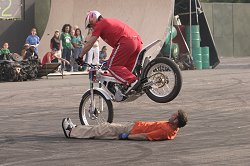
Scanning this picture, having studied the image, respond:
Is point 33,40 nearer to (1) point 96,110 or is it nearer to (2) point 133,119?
(2) point 133,119

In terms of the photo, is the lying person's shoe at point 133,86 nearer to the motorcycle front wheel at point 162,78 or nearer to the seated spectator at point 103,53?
the motorcycle front wheel at point 162,78

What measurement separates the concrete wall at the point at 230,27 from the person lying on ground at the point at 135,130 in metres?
29.7

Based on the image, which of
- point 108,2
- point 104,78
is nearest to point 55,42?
point 108,2

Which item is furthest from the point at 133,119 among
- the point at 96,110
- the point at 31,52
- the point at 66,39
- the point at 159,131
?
the point at 66,39

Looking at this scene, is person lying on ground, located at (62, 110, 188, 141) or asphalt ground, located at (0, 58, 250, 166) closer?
asphalt ground, located at (0, 58, 250, 166)

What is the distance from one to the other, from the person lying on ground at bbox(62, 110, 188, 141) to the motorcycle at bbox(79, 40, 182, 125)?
0.77m

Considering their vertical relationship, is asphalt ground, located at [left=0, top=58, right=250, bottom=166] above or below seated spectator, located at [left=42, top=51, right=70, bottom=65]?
below

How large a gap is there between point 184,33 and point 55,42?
5329 mm

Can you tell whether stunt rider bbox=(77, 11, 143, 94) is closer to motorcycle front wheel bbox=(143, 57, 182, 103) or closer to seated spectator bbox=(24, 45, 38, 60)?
motorcycle front wheel bbox=(143, 57, 182, 103)

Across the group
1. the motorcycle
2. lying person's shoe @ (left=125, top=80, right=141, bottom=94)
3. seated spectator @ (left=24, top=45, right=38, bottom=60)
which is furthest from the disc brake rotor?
seated spectator @ (left=24, top=45, right=38, bottom=60)

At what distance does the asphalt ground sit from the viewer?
9.00m

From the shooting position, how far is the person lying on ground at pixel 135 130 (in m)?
10.4

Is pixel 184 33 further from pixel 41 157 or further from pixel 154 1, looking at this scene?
pixel 41 157

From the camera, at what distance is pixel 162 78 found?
11.8 metres
